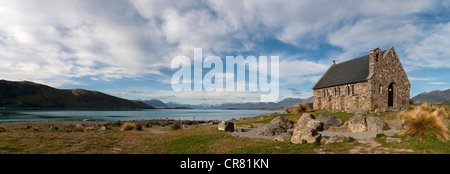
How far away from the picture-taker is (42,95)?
16362cm

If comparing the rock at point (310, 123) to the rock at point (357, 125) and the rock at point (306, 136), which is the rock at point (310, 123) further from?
the rock at point (306, 136)

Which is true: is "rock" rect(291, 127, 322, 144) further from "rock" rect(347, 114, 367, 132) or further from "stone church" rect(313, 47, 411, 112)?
"stone church" rect(313, 47, 411, 112)

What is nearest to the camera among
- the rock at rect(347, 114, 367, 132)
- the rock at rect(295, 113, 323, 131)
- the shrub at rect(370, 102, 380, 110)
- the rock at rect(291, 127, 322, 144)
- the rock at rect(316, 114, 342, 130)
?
the rock at rect(291, 127, 322, 144)

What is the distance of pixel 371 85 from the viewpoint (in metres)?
33.9

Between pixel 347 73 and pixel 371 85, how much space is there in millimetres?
7895

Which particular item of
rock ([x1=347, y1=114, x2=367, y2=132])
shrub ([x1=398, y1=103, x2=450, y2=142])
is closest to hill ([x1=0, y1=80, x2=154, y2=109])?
rock ([x1=347, y1=114, x2=367, y2=132])

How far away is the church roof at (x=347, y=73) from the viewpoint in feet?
122

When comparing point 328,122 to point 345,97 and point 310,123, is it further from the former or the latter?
point 345,97

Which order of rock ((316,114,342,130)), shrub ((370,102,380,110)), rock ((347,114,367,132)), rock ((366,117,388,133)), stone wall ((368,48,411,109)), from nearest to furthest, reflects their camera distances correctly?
rock ((366,117,388,133)) → rock ((347,114,367,132)) → rock ((316,114,342,130)) → shrub ((370,102,380,110)) → stone wall ((368,48,411,109))

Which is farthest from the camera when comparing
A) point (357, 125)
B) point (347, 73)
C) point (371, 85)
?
point (347, 73)

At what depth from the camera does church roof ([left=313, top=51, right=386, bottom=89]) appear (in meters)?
37.2

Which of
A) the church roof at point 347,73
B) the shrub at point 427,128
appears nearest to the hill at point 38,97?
the church roof at point 347,73

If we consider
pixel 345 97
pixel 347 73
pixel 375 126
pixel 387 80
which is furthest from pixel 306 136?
pixel 347 73
